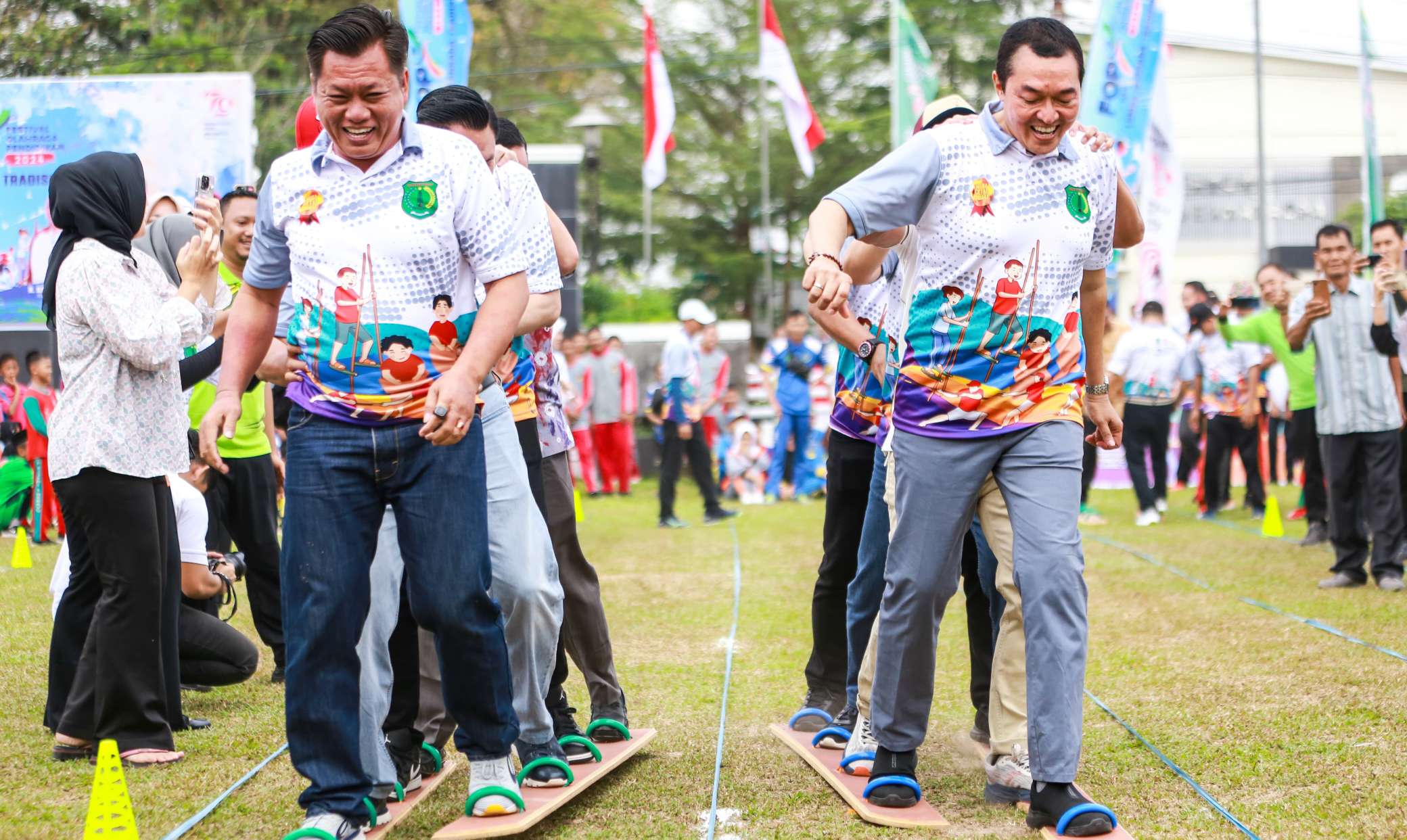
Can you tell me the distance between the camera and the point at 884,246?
4555 mm

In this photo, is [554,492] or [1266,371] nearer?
[554,492]

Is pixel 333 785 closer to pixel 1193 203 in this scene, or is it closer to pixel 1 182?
pixel 1 182

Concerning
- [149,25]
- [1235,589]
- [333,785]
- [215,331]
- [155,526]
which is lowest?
[1235,589]

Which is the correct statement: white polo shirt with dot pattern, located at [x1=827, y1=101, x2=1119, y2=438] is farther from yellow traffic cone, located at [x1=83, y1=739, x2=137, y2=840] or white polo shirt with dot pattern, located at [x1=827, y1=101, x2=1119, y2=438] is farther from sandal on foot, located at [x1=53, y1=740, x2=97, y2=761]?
sandal on foot, located at [x1=53, y1=740, x2=97, y2=761]

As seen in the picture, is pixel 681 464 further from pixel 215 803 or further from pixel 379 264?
pixel 379 264

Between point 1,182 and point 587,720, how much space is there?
17.0 feet

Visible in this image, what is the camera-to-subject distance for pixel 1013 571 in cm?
430

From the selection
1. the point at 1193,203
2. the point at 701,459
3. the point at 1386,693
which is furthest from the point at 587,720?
the point at 1193,203

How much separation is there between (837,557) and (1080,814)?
1758mm

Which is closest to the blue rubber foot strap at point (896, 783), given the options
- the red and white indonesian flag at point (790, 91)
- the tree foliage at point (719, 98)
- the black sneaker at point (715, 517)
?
the black sneaker at point (715, 517)

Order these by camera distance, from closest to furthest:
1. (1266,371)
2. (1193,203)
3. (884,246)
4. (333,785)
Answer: (333,785), (884,246), (1266,371), (1193,203)

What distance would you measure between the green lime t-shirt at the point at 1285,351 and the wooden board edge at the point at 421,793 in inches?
333

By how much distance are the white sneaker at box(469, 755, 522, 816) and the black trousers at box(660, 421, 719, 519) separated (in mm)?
10815

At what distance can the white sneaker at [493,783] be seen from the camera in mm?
4039
